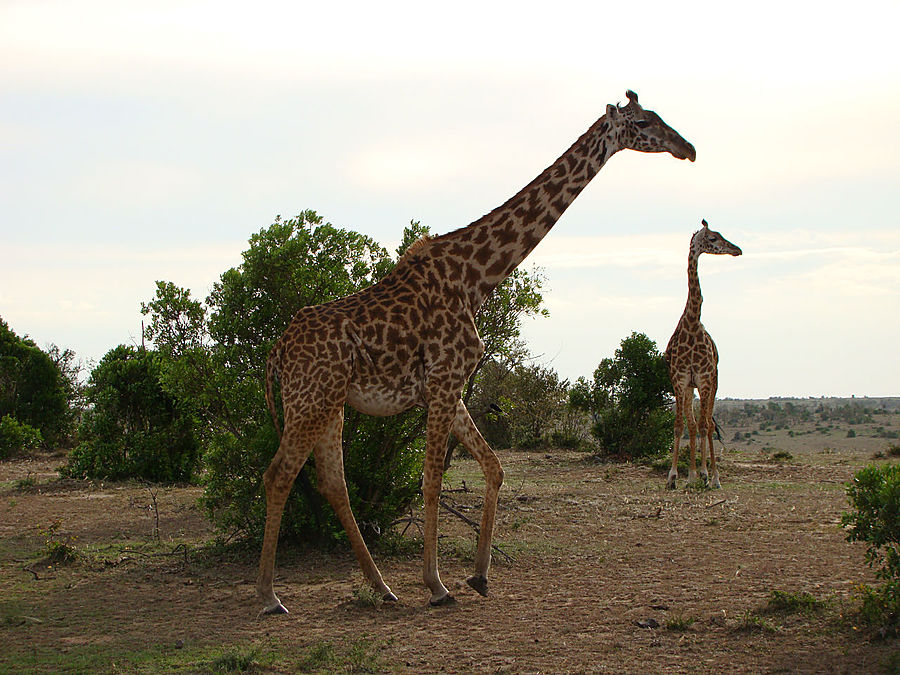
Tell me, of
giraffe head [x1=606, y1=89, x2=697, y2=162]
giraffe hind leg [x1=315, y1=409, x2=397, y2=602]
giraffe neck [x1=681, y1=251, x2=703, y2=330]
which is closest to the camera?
giraffe hind leg [x1=315, y1=409, x2=397, y2=602]

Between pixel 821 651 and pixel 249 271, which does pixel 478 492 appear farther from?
pixel 821 651

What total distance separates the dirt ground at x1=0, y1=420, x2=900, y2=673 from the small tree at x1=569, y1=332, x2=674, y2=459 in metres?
6.96

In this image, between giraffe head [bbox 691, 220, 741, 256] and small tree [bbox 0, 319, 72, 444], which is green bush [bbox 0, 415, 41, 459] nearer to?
small tree [bbox 0, 319, 72, 444]

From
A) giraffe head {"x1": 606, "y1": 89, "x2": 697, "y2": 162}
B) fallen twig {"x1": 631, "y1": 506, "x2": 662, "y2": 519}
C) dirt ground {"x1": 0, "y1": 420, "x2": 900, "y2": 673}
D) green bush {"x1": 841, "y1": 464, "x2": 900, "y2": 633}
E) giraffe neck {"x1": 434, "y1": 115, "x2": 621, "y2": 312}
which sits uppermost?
giraffe head {"x1": 606, "y1": 89, "x2": 697, "y2": 162}

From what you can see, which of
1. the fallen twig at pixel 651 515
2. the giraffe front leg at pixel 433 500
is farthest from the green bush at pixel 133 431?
the giraffe front leg at pixel 433 500

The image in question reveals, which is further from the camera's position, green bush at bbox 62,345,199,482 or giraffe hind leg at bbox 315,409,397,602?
green bush at bbox 62,345,199,482

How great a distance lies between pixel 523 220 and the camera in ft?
27.1

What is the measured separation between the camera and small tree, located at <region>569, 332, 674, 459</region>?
20.3 metres

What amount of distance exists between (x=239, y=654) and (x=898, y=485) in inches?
193

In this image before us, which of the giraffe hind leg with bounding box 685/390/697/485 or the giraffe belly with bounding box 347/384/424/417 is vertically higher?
the giraffe belly with bounding box 347/384/424/417

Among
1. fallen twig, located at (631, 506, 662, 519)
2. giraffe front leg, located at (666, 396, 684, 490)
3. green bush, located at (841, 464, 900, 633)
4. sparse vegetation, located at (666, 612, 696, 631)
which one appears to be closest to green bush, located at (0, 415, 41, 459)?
giraffe front leg, located at (666, 396, 684, 490)

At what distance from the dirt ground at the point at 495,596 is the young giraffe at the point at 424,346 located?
2.21 ft

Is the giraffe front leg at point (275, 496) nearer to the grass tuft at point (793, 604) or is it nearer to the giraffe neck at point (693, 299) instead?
the grass tuft at point (793, 604)

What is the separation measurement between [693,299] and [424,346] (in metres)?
9.84
